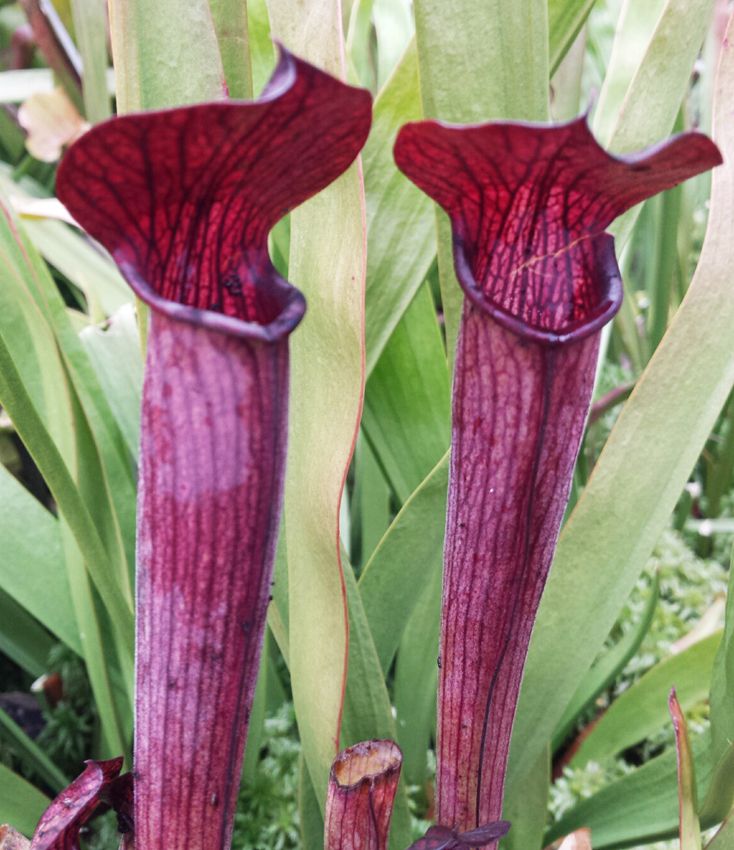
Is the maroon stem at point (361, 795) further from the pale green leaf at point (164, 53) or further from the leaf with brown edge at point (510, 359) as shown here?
the pale green leaf at point (164, 53)

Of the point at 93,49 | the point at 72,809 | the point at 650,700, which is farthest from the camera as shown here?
the point at 93,49

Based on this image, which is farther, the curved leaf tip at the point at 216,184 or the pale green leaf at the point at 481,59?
the pale green leaf at the point at 481,59

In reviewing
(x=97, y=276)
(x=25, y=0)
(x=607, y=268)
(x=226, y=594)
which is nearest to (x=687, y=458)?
(x=607, y=268)

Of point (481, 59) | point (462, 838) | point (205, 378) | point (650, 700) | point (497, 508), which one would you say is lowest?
point (650, 700)

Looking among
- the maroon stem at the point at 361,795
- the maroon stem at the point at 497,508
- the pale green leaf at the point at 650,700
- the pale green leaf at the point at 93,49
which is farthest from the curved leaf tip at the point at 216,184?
the pale green leaf at the point at 93,49

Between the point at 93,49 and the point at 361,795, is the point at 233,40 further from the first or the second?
the point at 93,49

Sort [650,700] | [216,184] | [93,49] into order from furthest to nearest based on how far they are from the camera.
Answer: [93,49]
[650,700]
[216,184]

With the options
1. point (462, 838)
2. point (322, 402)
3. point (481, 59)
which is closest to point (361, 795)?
point (462, 838)
